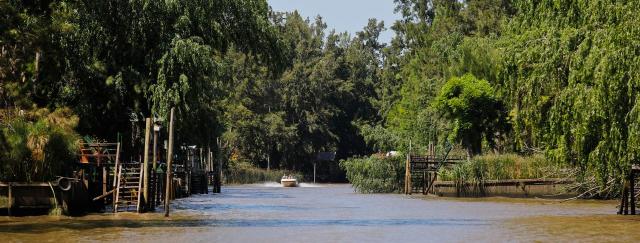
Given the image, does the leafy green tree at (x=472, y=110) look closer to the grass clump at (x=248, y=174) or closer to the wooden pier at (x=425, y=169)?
the wooden pier at (x=425, y=169)

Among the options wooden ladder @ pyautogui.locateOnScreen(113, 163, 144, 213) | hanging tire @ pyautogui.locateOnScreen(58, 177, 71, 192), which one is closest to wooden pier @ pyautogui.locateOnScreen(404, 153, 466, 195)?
wooden ladder @ pyautogui.locateOnScreen(113, 163, 144, 213)

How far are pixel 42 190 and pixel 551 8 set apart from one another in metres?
18.2

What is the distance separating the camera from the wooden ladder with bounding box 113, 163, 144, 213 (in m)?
36.7

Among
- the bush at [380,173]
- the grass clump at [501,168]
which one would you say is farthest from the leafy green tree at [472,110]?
the grass clump at [501,168]

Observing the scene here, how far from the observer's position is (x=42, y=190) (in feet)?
110

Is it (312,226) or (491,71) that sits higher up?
(491,71)

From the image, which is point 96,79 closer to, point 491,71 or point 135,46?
point 135,46

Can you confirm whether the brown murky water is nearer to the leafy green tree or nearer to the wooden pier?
the wooden pier

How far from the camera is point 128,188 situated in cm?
3831

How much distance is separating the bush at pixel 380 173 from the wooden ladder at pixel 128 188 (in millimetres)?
29433

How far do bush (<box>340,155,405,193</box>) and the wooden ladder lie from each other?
2943 cm

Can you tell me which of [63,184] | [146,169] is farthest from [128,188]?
[63,184]

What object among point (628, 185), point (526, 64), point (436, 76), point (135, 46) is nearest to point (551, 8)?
point (526, 64)

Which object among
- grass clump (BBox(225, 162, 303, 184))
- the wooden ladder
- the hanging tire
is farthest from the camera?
grass clump (BBox(225, 162, 303, 184))
